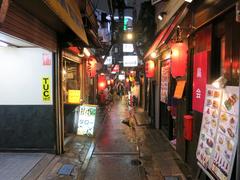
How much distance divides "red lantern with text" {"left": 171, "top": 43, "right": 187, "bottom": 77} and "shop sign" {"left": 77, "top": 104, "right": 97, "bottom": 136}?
16.7ft

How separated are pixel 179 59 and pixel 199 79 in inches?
50.2

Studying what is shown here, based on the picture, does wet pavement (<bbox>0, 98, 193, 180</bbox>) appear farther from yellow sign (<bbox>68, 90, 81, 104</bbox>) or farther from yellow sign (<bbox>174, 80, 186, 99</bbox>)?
yellow sign (<bbox>174, 80, 186, 99</bbox>)

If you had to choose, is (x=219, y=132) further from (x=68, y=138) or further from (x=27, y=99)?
(x=68, y=138)

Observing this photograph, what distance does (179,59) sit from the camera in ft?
23.5

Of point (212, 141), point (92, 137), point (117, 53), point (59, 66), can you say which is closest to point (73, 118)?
point (92, 137)

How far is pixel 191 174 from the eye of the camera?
667 cm

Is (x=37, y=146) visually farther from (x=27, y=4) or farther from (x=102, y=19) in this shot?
(x=102, y=19)

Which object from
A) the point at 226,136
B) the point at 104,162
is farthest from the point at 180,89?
the point at 226,136

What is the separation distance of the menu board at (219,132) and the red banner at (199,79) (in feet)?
2.66

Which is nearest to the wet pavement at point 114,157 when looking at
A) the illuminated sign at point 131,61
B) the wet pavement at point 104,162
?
the wet pavement at point 104,162

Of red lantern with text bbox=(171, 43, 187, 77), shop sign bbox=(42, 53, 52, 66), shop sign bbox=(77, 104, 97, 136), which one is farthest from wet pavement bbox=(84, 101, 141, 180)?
shop sign bbox=(42, 53, 52, 66)

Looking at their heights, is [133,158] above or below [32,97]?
below

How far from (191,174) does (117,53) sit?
45310 mm

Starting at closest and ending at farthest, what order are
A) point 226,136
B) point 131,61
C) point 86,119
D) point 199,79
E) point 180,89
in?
point 226,136
point 199,79
point 180,89
point 86,119
point 131,61
